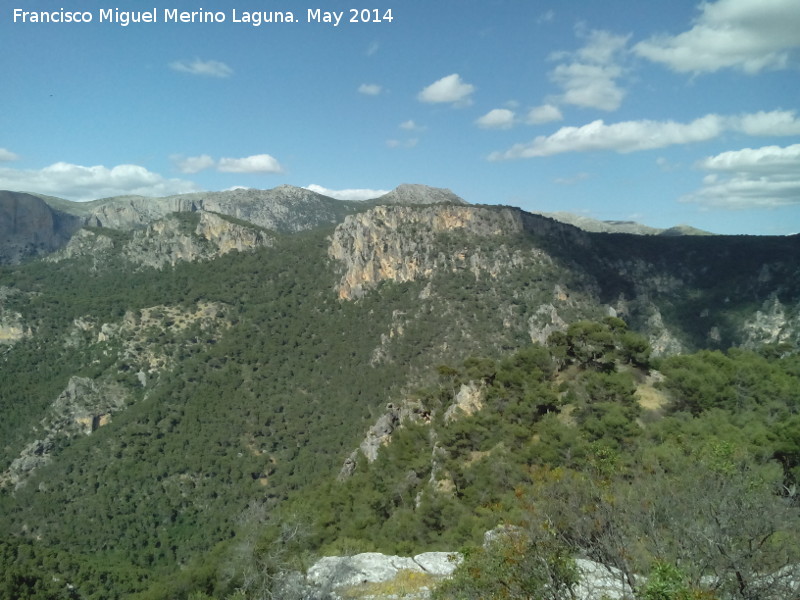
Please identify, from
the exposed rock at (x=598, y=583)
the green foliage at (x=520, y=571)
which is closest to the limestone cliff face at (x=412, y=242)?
the exposed rock at (x=598, y=583)

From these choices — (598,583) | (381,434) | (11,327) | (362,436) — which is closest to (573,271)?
(362,436)

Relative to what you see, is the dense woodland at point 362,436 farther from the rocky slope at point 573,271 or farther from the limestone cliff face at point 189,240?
the limestone cliff face at point 189,240

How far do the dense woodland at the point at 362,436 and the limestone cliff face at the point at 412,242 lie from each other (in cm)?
433

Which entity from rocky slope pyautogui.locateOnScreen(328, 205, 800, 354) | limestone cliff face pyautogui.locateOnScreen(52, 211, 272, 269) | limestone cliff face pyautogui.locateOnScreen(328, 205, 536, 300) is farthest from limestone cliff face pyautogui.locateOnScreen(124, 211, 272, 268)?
limestone cliff face pyautogui.locateOnScreen(328, 205, 536, 300)

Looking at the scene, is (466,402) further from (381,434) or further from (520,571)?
(520,571)

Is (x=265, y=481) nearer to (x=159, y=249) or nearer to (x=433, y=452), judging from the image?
(x=433, y=452)

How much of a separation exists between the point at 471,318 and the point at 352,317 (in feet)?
94.9

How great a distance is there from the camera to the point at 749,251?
13312cm

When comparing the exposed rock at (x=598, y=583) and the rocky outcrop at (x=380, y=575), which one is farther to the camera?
the rocky outcrop at (x=380, y=575)

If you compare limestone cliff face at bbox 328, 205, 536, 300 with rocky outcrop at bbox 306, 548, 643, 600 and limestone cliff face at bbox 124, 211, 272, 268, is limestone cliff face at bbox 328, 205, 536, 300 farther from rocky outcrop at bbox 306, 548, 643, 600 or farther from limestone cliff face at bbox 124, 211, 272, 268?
rocky outcrop at bbox 306, 548, 643, 600

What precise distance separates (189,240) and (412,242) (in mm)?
70220

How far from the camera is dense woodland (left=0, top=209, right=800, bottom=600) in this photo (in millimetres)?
13711

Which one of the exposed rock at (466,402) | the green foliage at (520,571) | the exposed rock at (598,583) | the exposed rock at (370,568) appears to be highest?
the green foliage at (520,571)

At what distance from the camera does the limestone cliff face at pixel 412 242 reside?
390 ft
